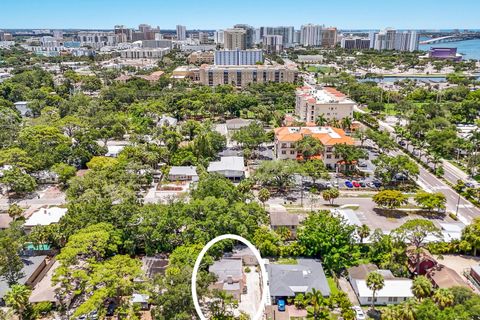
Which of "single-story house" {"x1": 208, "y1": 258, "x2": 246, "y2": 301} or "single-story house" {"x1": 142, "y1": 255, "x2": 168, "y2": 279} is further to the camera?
"single-story house" {"x1": 142, "y1": 255, "x2": 168, "y2": 279}

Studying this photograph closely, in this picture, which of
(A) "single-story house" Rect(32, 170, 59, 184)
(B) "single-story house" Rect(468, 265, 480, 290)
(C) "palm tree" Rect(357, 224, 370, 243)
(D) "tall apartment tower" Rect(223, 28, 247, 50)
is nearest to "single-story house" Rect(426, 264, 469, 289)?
(B) "single-story house" Rect(468, 265, 480, 290)

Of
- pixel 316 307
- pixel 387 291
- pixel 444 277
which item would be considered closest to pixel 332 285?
pixel 387 291

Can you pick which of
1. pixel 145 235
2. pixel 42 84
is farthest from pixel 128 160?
pixel 42 84

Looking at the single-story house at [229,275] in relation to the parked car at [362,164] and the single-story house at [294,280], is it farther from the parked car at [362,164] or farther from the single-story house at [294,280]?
the parked car at [362,164]

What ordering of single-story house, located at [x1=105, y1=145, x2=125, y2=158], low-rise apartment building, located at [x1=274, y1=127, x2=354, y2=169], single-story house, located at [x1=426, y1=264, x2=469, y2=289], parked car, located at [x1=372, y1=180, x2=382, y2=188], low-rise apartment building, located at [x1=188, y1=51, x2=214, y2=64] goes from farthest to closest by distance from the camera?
low-rise apartment building, located at [x1=188, y1=51, x2=214, y2=64], single-story house, located at [x1=105, y1=145, x2=125, y2=158], low-rise apartment building, located at [x1=274, y1=127, x2=354, y2=169], parked car, located at [x1=372, y1=180, x2=382, y2=188], single-story house, located at [x1=426, y1=264, x2=469, y2=289]

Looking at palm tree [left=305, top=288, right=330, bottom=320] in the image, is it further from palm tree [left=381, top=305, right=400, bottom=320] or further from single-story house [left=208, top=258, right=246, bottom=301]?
single-story house [left=208, top=258, right=246, bottom=301]

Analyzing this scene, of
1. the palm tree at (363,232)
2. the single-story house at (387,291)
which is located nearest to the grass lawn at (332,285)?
the single-story house at (387,291)

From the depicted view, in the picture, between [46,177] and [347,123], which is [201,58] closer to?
[347,123]

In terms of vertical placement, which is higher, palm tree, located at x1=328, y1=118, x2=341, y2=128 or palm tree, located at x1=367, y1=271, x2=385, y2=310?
palm tree, located at x1=328, y1=118, x2=341, y2=128
